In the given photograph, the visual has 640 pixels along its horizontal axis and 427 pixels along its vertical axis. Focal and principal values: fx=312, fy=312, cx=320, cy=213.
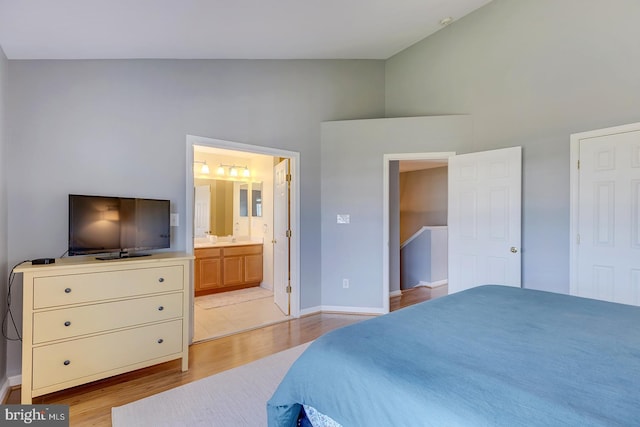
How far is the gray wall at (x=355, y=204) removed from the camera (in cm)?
395

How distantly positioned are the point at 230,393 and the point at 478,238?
2863mm

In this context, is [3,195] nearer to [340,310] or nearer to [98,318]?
[98,318]

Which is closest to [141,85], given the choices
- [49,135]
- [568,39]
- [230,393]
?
[49,135]

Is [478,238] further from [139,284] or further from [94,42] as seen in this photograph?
[94,42]

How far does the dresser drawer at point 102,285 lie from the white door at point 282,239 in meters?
1.57

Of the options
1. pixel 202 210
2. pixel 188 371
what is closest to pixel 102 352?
pixel 188 371

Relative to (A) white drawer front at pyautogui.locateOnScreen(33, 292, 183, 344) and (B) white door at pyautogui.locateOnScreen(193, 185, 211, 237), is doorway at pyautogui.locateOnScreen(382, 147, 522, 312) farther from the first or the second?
(B) white door at pyautogui.locateOnScreen(193, 185, 211, 237)

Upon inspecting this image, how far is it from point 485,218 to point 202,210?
4192 mm

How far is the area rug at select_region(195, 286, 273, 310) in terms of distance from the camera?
432 cm

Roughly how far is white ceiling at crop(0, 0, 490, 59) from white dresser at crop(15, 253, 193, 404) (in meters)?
1.53

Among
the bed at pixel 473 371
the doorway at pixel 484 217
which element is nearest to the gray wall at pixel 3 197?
the bed at pixel 473 371

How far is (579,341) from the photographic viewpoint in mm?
1217

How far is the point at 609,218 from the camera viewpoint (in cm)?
262

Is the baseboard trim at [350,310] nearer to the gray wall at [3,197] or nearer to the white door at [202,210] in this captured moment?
the white door at [202,210]
